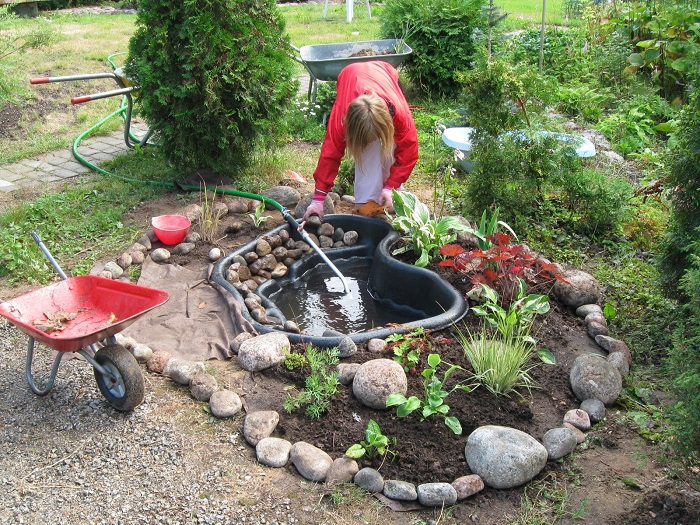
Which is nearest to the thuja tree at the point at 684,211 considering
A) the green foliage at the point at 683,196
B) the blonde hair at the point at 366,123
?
the green foliage at the point at 683,196

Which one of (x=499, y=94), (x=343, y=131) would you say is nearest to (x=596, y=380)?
(x=499, y=94)

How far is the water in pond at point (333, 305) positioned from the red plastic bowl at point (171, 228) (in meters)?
0.82

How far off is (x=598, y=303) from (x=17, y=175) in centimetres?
491

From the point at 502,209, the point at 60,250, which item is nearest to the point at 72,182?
the point at 60,250

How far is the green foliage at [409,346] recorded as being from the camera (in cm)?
348

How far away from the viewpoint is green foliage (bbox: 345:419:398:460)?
298 centimetres

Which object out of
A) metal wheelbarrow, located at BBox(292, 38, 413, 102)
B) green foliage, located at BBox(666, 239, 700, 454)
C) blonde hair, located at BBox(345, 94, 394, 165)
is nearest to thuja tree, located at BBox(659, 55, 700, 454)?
green foliage, located at BBox(666, 239, 700, 454)

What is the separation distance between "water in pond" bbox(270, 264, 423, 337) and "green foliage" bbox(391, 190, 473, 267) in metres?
0.38

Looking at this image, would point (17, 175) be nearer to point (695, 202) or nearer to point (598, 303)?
point (598, 303)

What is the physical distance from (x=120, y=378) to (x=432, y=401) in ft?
4.76

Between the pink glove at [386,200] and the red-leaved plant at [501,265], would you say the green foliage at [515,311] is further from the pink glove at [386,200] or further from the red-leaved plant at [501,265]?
the pink glove at [386,200]

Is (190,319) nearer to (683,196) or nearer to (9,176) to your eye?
(683,196)

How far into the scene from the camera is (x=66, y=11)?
522 inches

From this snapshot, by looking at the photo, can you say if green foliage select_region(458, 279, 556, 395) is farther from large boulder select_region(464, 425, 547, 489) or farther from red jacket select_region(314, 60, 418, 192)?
red jacket select_region(314, 60, 418, 192)
